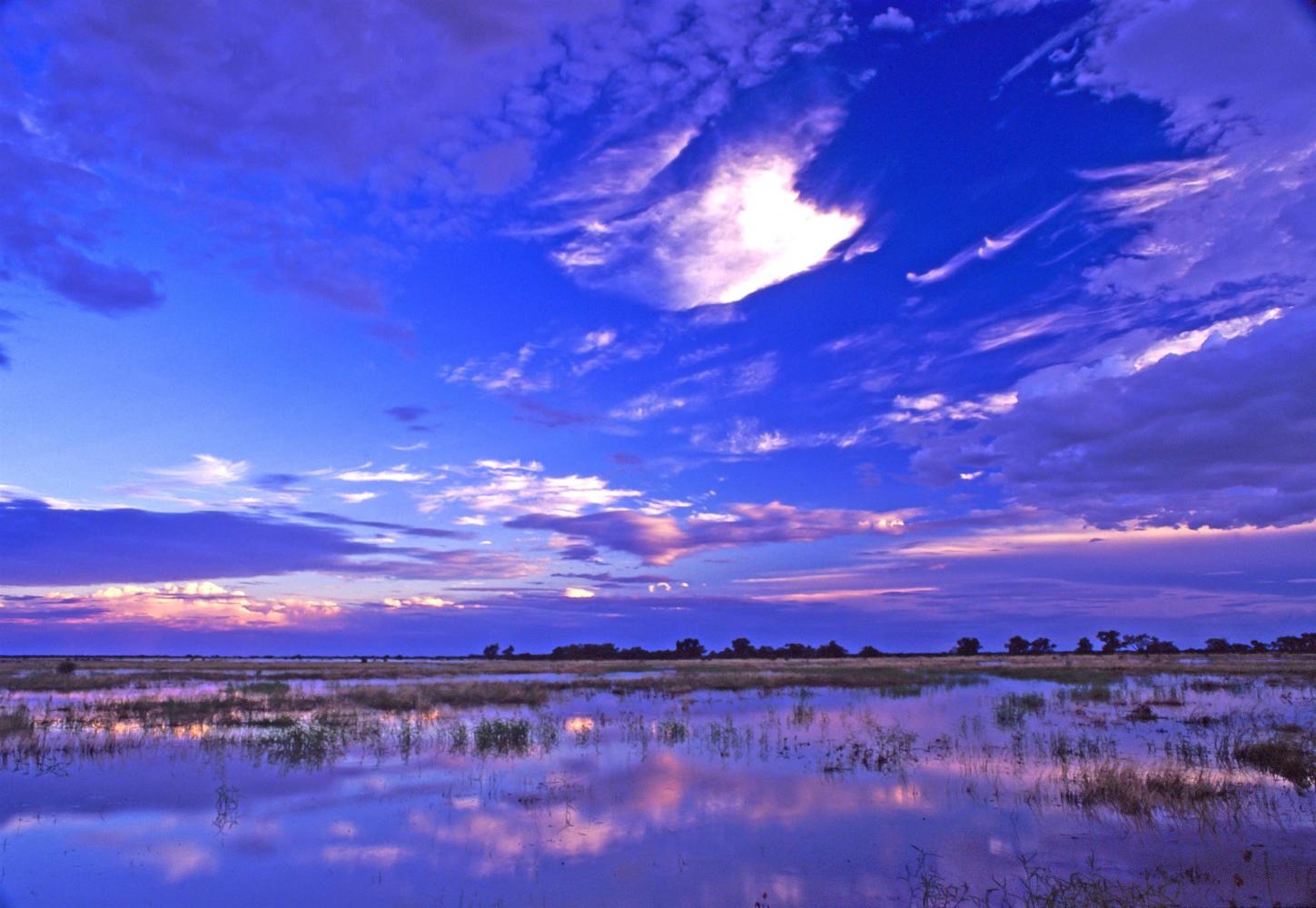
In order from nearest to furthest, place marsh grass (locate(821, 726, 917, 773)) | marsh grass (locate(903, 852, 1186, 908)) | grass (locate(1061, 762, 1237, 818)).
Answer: marsh grass (locate(903, 852, 1186, 908)), grass (locate(1061, 762, 1237, 818)), marsh grass (locate(821, 726, 917, 773))

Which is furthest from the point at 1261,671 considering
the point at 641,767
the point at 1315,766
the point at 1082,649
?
the point at 1082,649

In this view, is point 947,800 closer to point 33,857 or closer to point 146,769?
point 33,857

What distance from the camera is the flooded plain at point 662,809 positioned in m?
10.0

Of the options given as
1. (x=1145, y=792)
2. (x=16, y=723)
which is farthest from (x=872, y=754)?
(x=16, y=723)

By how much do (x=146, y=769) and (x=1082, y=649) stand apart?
6304 inches

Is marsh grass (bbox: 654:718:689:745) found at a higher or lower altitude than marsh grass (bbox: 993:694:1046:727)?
lower

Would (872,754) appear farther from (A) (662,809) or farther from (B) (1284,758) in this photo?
(B) (1284,758)

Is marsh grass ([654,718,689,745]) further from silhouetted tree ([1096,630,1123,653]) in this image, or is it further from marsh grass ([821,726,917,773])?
silhouetted tree ([1096,630,1123,653])

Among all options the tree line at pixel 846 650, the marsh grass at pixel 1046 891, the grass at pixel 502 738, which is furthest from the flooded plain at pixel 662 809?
the tree line at pixel 846 650

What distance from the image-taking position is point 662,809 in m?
14.1

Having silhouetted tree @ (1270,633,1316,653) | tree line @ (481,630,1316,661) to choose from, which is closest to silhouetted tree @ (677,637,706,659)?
tree line @ (481,630,1316,661)

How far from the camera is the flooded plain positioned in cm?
1004

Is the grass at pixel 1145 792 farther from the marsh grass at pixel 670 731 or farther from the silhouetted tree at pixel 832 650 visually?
the silhouetted tree at pixel 832 650

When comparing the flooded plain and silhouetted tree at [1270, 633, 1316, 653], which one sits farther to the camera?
silhouetted tree at [1270, 633, 1316, 653]
